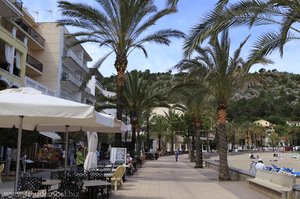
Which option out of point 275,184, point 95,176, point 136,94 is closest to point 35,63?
point 136,94

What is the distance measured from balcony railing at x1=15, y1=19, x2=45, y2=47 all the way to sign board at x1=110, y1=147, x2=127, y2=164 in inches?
831

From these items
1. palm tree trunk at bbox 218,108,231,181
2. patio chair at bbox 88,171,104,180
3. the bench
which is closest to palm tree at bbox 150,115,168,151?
palm tree trunk at bbox 218,108,231,181

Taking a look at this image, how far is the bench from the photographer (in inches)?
496

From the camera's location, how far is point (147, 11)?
2316 centimetres

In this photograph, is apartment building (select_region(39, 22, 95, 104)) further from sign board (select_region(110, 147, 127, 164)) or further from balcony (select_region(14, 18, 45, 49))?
sign board (select_region(110, 147, 127, 164))

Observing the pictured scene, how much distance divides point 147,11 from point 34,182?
50.1 feet

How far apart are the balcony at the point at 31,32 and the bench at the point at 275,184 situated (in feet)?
94.5

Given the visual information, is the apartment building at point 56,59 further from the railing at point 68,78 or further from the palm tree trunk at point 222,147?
the palm tree trunk at point 222,147

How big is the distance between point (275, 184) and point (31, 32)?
3635cm

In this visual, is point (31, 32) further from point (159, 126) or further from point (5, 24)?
point (159, 126)

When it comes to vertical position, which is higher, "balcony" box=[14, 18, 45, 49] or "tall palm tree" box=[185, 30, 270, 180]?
"balcony" box=[14, 18, 45, 49]

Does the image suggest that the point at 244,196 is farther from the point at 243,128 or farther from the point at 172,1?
the point at 243,128

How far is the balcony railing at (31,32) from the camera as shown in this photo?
39197 mm

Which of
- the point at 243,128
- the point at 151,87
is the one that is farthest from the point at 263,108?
the point at 151,87
